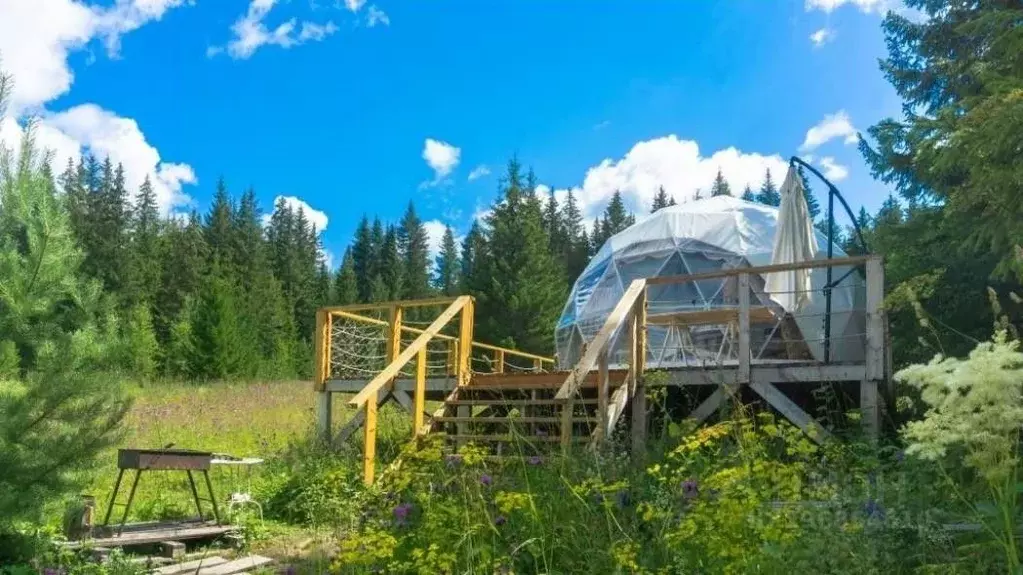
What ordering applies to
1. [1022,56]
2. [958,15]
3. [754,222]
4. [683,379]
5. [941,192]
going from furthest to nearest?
[754,222]
[958,15]
[941,192]
[683,379]
[1022,56]

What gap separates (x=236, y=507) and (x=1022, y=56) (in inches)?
260

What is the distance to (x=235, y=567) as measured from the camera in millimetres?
5137

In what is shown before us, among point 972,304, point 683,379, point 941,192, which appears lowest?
point 683,379

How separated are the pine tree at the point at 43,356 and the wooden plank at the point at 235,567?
1322 millimetres

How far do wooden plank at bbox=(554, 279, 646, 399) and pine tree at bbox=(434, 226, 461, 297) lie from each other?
153 ft

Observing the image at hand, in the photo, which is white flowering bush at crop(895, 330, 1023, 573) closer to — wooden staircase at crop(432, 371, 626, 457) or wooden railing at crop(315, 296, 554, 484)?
wooden staircase at crop(432, 371, 626, 457)

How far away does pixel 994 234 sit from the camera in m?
5.84

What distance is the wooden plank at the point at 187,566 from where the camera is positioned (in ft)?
16.3

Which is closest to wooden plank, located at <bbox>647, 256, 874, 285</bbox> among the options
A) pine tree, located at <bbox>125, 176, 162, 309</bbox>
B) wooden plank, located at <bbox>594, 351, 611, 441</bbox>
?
wooden plank, located at <bbox>594, 351, 611, 441</bbox>

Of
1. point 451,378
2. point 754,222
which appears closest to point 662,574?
point 451,378

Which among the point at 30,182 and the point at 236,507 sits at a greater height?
the point at 30,182

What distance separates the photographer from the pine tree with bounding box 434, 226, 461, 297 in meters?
59.7

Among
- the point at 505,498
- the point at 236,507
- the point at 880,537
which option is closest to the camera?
the point at 880,537

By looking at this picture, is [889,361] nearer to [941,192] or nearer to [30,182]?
[941,192]
